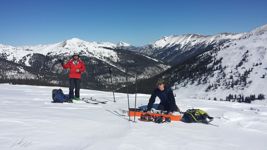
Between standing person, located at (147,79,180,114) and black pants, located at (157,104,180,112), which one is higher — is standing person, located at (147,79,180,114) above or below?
above

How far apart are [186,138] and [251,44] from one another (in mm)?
121536

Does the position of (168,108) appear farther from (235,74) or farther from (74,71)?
(235,74)

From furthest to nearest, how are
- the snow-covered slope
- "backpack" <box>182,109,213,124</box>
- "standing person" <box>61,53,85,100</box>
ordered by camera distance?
the snow-covered slope < "standing person" <box>61,53,85,100</box> < "backpack" <box>182,109,213,124</box>

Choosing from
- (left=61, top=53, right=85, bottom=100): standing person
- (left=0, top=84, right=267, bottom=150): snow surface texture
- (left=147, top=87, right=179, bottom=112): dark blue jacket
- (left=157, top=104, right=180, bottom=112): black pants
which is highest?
(left=61, top=53, right=85, bottom=100): standing person

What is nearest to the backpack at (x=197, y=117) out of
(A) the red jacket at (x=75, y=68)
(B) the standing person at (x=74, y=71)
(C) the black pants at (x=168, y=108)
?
(C) the black pants at (x=168, y=108)

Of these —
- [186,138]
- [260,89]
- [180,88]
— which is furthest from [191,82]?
[186,138]

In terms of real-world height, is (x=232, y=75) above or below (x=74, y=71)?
above

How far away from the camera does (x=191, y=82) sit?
11469 centimetres

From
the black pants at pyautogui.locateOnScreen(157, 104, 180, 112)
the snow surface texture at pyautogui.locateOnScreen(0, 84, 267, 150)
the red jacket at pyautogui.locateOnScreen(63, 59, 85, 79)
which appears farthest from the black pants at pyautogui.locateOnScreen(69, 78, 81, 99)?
the snow surface texture at pyautogui.locateOnScreen(0, 84, 267, 150)

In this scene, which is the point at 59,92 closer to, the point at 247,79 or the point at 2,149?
the point at 2,149

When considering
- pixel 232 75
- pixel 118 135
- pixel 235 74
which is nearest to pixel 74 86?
pixel 118 135

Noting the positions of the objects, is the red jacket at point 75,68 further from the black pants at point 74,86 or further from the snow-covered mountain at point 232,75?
the snow-covered mountain at point 232,75

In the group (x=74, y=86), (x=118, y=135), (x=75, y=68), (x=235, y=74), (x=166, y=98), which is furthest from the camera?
(x=235, y=74)

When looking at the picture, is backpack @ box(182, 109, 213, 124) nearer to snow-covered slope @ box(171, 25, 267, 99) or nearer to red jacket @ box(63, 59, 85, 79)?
red jacket @ box(63, 59, 85, 79)
